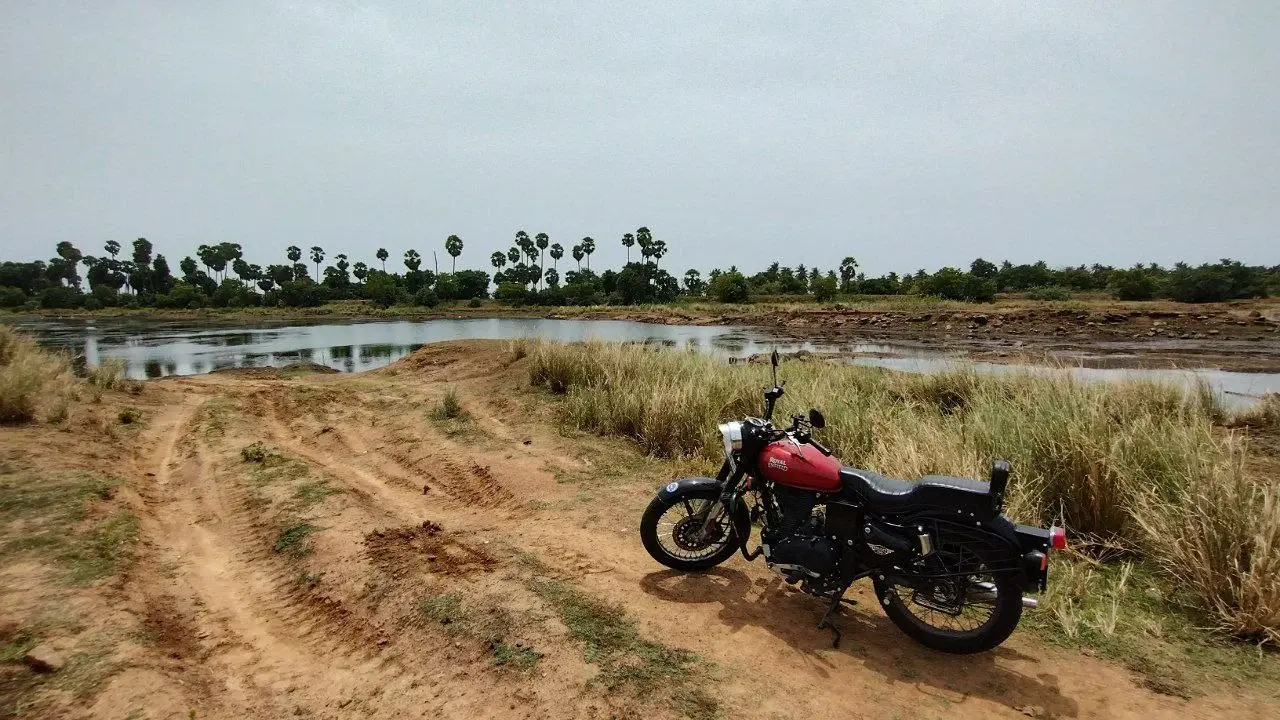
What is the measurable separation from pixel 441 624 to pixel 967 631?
3.00 m

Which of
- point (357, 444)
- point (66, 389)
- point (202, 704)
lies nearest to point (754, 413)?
point (357, 444)

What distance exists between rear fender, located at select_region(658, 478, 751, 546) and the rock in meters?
3.31

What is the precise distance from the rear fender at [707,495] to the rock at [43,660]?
10.8ft

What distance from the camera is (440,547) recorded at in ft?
14.4

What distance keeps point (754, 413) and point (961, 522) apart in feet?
16.7

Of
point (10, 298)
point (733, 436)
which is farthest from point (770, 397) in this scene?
point (10, 298)

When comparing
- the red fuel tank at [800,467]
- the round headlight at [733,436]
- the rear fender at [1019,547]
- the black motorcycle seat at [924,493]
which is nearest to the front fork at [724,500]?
the round headlight at [733,436]

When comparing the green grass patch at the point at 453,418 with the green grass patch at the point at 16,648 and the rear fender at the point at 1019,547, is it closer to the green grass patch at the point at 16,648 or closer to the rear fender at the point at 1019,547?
the green grass patch at the point at 16,648

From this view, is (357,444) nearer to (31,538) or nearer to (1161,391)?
(31,538)

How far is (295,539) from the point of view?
4.54 m

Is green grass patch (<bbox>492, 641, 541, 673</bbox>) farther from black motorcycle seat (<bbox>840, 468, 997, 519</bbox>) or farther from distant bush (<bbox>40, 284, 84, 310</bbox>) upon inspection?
distant bush (<bbox>40, 284, 84, 310</bbox>)

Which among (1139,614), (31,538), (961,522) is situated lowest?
(1139,614)

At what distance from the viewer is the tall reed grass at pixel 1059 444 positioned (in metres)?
3.53

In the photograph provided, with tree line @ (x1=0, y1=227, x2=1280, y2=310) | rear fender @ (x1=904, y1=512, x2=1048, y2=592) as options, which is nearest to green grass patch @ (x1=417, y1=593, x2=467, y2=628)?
rear fender @ (x1=904, y1=512, x2=1048, y2=592)
